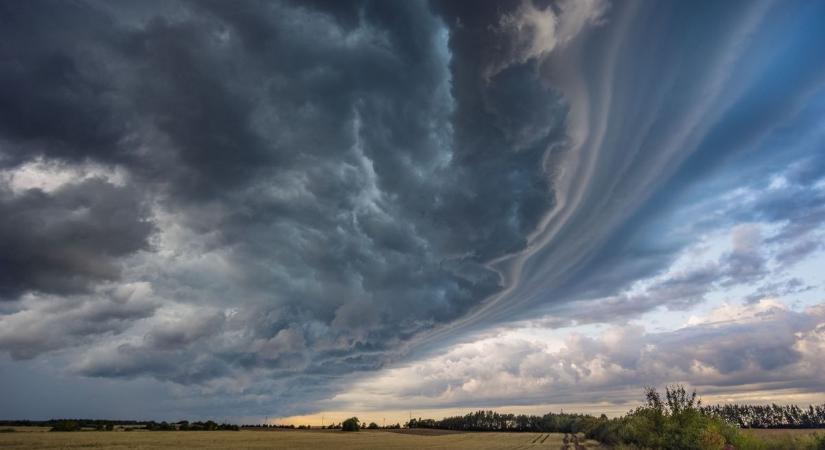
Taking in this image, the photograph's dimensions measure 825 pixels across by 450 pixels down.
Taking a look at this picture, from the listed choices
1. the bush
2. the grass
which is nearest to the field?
the grass

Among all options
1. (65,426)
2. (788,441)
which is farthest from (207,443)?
(788,441)

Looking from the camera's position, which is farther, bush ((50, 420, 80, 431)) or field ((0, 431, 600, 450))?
bush ((50, 420, 80, 431))

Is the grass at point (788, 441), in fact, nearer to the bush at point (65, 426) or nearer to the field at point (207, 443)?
the field at point (207, 443)

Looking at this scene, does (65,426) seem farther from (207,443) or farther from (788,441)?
(788,441)

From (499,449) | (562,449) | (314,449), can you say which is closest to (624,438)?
(562,449)

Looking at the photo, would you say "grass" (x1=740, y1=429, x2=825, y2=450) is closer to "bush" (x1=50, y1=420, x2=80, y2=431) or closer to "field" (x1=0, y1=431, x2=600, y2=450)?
"field" (x1=0, y1=431, x2=600, y2=450)

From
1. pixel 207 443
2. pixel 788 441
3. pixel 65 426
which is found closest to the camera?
pixel 788 441

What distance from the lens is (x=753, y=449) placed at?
61969mm

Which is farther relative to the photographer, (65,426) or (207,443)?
(65,426)

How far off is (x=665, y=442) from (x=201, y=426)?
618 feet

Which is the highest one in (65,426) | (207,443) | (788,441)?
(788,441)

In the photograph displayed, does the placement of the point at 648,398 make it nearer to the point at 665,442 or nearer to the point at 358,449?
the point at 665,442

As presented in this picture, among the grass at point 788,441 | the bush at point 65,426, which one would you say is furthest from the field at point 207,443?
the bush at point 65,426

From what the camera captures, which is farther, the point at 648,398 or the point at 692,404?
the point at 648,398
